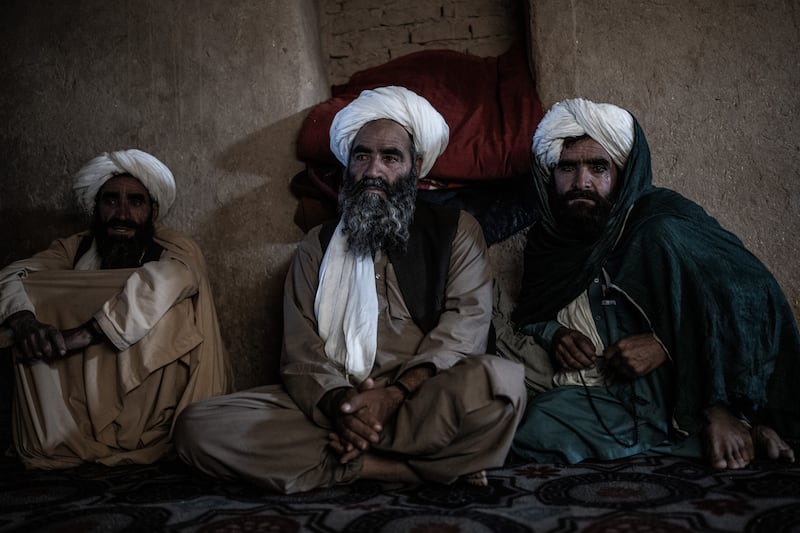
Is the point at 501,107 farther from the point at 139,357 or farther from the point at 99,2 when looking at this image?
the point at 99,2

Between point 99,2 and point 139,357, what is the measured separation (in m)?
2.40

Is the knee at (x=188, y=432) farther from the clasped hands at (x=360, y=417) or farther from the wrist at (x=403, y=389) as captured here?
the wrist at (x=403, y=389)

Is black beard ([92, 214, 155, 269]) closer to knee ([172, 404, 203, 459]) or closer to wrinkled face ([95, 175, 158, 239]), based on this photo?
wrinkled face ([95, 175, 158, 239])

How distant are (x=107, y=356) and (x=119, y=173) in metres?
1.13

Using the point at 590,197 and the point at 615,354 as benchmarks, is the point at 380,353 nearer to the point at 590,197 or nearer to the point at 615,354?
the point at 615,354

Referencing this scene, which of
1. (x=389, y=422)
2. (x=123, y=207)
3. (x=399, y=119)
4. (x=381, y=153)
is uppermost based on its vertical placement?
(x=399, y=119)

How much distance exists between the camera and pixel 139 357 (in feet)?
9.63

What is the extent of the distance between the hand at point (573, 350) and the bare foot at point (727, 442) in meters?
0.50

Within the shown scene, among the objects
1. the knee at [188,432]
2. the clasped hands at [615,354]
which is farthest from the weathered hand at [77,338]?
the clasped hands at [615,354]

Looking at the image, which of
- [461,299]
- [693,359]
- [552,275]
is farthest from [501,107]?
[693,359]

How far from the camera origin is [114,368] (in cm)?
296

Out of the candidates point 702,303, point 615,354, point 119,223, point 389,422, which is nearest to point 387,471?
point 389,422

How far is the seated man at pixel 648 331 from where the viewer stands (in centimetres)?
248

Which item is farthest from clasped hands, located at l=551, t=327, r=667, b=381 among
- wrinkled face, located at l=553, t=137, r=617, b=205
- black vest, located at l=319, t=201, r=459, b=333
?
wrinkled face, located at l=553, t=137, r=617, b=205
